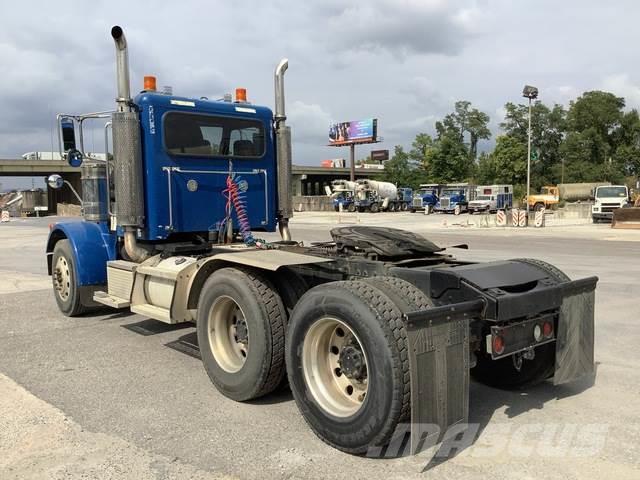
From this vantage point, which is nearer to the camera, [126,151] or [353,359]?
[353,359]

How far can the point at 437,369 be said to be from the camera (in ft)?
10.6

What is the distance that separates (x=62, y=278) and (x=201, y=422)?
4.44 m

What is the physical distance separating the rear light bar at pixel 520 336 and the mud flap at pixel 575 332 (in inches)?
4.3

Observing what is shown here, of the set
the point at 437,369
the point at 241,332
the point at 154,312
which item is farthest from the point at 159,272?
the point at 437,369

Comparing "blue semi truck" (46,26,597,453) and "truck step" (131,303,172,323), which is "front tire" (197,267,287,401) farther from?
"truck step" (131,303,172,323)

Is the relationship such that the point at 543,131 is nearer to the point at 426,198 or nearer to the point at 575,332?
the point at 426,198

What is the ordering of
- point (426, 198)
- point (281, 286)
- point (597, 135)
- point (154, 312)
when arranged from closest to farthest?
point (281, 286) < point (154, 312) < point (426, 198) < point (597, 135)

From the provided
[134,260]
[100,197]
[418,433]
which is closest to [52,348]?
[134,260]

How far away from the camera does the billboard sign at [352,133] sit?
90688 mm

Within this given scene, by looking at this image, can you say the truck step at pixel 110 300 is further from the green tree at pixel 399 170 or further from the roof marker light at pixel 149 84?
the green tree at pixel 399 170

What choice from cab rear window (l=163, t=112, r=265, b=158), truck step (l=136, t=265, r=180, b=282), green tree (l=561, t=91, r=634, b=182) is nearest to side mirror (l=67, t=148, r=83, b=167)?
cab rear window (l=163, t=112, r=265, b=158)

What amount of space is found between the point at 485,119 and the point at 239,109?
9978cm

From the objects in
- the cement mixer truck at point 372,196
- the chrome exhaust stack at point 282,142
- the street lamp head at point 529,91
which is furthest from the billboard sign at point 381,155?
the chrome exhaust stack at point 282,142

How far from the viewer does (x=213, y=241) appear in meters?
6.61
